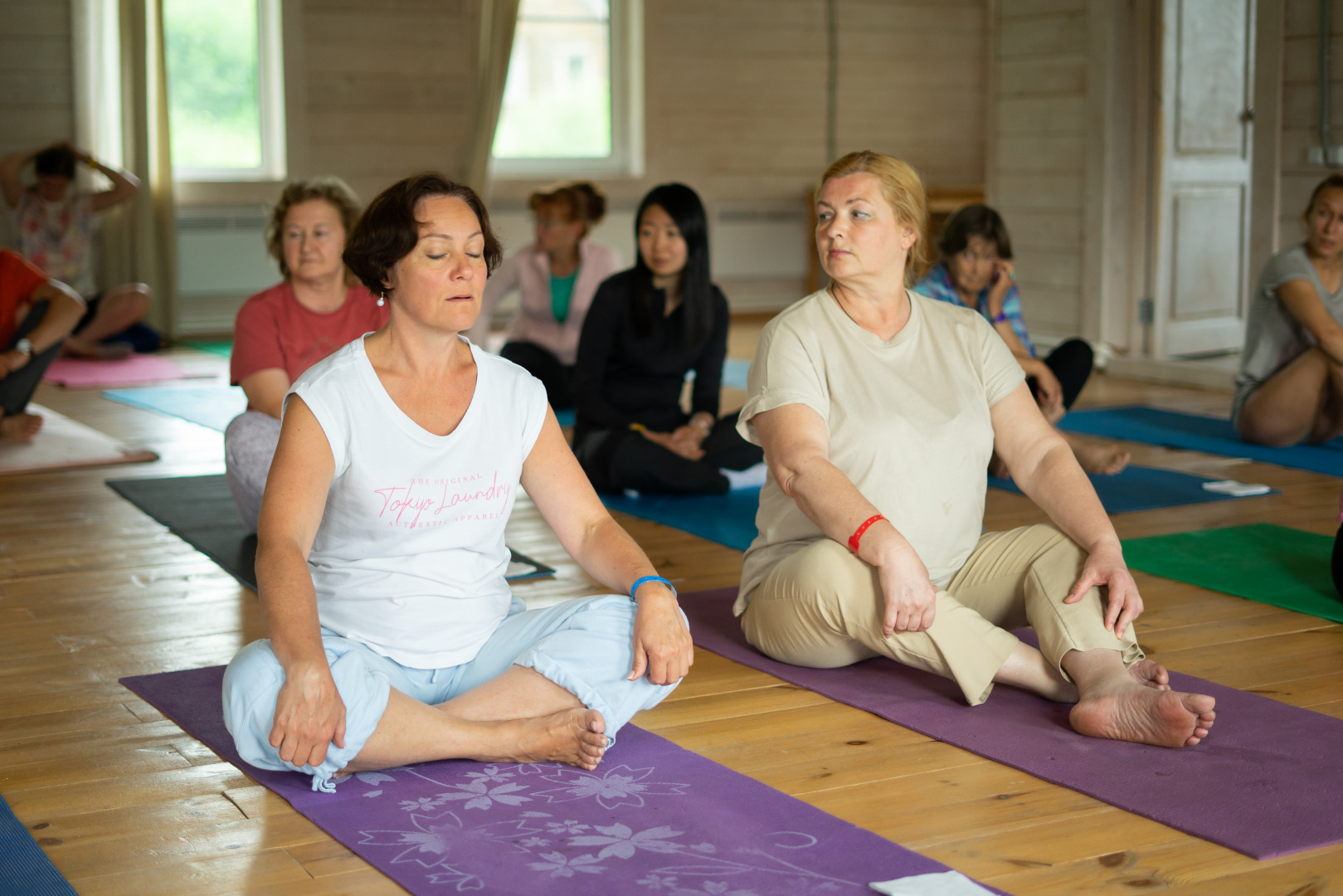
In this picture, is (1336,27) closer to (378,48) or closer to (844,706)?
(844,706)

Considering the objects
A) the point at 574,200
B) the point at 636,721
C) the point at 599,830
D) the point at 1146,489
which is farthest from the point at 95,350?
the point at 599,830

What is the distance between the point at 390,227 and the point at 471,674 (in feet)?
2.01

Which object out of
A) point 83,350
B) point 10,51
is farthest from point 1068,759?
point 10,51

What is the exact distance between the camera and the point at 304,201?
3.15m

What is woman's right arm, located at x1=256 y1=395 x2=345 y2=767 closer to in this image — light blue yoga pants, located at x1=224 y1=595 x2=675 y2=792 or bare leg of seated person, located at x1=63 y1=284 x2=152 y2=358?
light blue yoga pants, located at x1=224 y1=595 x2=675 y2=792

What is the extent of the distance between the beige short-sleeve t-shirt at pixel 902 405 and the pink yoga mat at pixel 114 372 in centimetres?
457

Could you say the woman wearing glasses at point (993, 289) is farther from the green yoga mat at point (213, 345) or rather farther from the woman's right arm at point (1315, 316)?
the green yoga mat at point (213, 345)

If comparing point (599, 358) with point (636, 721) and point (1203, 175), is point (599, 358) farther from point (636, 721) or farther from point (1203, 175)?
point (1203, 175)

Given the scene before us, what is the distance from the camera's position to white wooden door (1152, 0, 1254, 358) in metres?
6.22

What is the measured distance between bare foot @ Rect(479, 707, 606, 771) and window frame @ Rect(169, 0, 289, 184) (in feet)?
22.1

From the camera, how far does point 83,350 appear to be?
6980mm

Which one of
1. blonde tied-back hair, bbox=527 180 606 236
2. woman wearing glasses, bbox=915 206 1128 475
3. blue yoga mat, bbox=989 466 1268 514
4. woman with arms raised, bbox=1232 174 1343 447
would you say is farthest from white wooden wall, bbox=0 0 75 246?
woman with arms raised, bbox=1232 174 1343 447

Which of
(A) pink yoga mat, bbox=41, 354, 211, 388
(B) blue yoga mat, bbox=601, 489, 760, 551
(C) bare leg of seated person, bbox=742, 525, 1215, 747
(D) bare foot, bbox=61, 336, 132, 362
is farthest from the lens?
(D) bare foot, bbox=61, 336, 132, 362

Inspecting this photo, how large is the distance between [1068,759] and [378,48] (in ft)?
23.3
